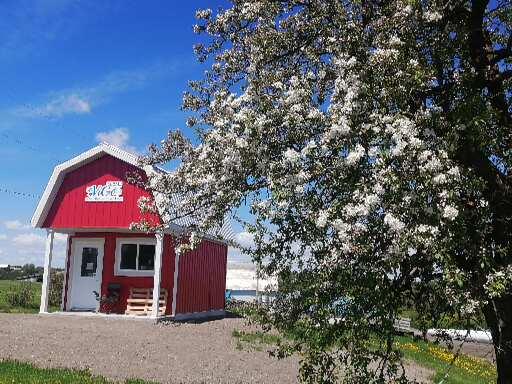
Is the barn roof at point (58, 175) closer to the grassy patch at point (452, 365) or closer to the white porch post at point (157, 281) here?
the white porch post at point (157, 281)

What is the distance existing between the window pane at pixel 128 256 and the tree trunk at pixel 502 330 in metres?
16.4

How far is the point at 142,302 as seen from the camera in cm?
2170

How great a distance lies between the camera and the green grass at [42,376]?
931cm

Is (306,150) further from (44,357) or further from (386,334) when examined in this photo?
(44,357)

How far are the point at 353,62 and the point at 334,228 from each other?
1.98 metres

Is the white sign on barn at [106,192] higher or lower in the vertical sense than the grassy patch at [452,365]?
higher

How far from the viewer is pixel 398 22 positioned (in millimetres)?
7207

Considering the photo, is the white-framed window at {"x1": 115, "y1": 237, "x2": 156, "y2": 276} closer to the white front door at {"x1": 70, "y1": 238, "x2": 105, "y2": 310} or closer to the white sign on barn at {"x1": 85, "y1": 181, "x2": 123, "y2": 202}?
the white front door at {"x1": 70, "y1": 238, "x2": 105, "y2": 310}

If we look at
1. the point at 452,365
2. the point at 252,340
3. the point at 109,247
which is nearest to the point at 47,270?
the point at 109,247

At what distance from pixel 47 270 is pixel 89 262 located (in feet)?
5.67

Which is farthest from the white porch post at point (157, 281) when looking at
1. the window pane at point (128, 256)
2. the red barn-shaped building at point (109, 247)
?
the window pane at point (128, 256)

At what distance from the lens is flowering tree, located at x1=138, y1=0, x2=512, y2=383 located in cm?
606

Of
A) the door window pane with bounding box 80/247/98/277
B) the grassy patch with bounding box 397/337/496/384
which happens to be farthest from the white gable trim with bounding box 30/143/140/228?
the grassy patch with bounding box 397/337/496/384

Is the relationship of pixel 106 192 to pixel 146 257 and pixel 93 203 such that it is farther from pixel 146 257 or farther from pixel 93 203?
pixel 146 257
